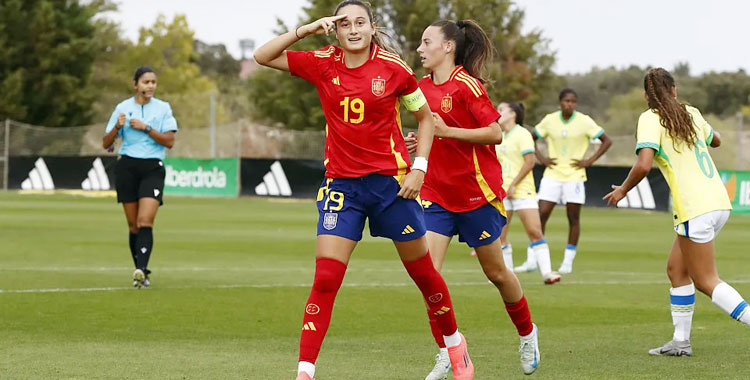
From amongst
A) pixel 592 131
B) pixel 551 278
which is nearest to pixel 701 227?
pixel 551 278

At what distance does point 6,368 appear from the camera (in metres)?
7.53

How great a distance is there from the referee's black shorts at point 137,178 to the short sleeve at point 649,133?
6.17 meters

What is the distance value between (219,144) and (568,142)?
38.6 m

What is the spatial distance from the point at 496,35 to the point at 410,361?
60336mm

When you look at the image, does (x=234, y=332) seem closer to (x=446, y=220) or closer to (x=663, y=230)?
(x=446, y=220)

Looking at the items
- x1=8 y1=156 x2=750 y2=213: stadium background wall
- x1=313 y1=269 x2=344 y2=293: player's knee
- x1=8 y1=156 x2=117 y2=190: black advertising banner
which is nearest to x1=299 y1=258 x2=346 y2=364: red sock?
x1=313 y1=269 x2=344 y2=293: player's knee

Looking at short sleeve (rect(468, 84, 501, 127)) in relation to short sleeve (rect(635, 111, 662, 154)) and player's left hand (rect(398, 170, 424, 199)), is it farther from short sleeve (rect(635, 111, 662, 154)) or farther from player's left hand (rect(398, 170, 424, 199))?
short sleeve (rect(635, 111, 662, 154))

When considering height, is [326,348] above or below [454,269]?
above

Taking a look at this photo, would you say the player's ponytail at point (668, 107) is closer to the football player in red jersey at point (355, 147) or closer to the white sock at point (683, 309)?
the white sock at point (683, 309)

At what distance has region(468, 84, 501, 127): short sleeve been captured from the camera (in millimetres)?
7574

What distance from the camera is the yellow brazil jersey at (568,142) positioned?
51.9 feet

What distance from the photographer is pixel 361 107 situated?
671cm

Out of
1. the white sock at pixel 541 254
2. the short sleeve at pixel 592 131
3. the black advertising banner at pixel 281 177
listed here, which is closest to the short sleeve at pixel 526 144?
the short sleeve at pixel 592 131

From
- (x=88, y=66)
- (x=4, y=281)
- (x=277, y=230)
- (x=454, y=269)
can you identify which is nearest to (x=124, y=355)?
(x=4, y=281)
